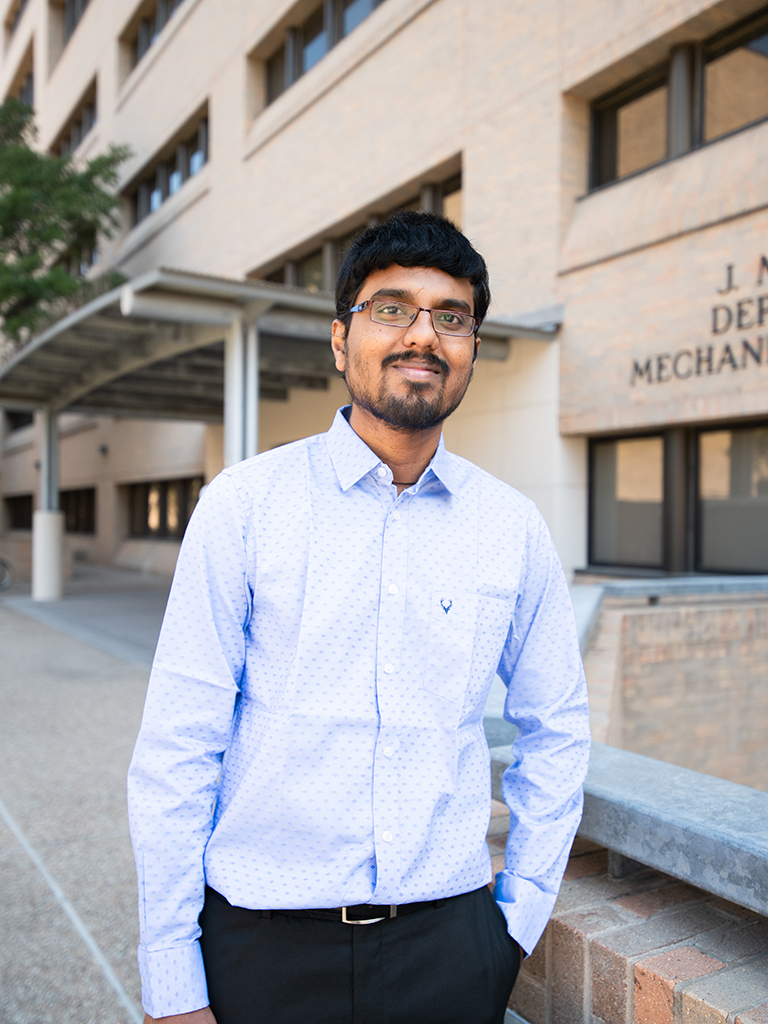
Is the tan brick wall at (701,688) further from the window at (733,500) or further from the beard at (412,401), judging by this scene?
the beard at (412,401)

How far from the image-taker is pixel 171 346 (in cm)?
1021

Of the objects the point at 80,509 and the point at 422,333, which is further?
the point at 80,509

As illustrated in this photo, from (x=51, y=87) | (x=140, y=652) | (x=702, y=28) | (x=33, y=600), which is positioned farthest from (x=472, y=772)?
(x=51, y=87)

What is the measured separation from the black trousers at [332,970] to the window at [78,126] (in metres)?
27.2

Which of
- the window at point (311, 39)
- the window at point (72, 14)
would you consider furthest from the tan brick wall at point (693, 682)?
the window at point (72, 14)

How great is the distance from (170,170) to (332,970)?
21.7 meters

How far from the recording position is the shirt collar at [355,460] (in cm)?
173

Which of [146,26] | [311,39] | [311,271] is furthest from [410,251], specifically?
[146,26]

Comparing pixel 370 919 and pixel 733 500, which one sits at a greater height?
pixel 733 500

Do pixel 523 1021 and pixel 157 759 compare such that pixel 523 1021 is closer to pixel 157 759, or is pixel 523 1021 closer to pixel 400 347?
pixel 157 759

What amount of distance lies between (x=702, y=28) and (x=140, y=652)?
921 cm

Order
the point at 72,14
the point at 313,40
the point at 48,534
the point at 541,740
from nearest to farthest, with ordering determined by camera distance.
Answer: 1. the point at 541,740
2. the point at 313,40
3. the point at 48,534
4. the point at 72,14

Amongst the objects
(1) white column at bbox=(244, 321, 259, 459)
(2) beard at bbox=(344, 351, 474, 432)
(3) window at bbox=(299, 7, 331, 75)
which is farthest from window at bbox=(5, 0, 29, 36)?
(2) beard at bbox=(344, 351, 474, 432)

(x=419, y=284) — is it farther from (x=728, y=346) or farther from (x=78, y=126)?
(x=78, y=126)
